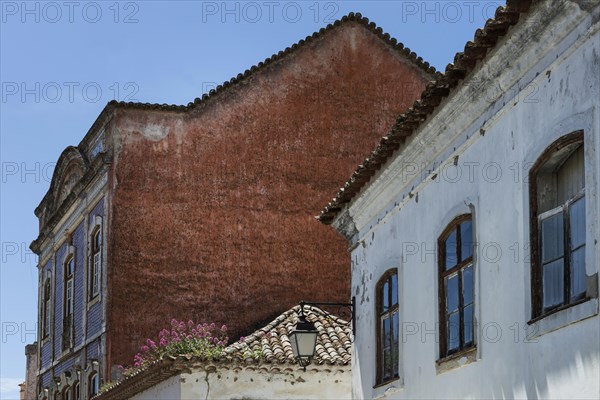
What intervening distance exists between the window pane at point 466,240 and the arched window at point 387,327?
238cm

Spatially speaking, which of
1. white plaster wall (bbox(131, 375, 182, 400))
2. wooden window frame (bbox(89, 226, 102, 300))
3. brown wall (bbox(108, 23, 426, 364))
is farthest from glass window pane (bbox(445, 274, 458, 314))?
wooden window frame (bbox(89, 226, 102, 300))

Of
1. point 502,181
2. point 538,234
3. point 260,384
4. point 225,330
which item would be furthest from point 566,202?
point 225,330

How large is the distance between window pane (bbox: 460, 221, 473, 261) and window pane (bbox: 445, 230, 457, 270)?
24 cm

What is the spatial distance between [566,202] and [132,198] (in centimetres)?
1458

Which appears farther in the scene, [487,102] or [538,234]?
[487,102]

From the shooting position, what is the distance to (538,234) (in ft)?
32.5

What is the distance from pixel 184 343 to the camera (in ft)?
63.5

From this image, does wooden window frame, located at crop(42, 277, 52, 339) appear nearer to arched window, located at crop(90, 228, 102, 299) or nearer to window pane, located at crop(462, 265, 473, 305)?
arched window, located at crop(90, 228, 102, 299)

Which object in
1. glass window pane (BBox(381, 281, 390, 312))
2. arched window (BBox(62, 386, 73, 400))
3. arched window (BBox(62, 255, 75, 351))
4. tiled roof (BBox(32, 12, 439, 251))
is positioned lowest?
arched window (BBox(62, 386, 73, 400))

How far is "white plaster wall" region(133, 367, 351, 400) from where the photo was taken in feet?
58.4

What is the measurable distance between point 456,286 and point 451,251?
40 cm

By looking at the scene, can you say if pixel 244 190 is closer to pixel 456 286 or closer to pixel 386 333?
pixel 386 333

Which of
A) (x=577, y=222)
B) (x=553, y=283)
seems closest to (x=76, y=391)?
(x=553, y=283)

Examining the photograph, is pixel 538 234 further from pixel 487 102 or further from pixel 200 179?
pixel 200 179
